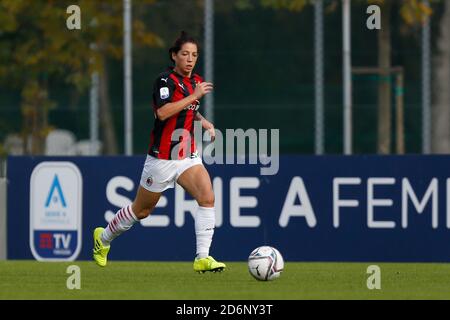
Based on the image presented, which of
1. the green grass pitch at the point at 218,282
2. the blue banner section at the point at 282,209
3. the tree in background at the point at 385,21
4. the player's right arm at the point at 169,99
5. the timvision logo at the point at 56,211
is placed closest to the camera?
the green grass pitch at the point at 218,282

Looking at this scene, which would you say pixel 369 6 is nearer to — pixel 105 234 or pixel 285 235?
pixel 285 235

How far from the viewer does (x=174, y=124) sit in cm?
1149

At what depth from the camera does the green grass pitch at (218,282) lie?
967 cm

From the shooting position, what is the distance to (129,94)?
50.8ft

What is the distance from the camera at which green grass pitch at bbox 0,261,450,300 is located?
967 centimetres

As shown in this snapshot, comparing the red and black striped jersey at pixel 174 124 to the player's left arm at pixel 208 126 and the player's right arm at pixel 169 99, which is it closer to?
the player's right arm at pixel 169 99

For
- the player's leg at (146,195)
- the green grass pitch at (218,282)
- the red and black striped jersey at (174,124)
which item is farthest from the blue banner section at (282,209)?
the red and black striped jersey at (174,124)

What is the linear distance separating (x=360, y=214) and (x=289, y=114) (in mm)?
2646

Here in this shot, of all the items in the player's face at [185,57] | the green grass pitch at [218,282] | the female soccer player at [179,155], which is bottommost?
the green grass pitch at [218,282]

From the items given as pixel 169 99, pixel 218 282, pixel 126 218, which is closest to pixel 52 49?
pixel 126 218

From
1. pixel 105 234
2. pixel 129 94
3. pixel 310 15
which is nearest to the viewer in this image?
pixel 105 234

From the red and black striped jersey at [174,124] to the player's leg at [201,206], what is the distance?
191 mm

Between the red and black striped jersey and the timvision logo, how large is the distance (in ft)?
9.44
